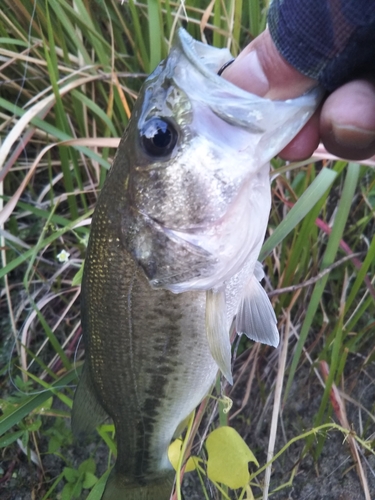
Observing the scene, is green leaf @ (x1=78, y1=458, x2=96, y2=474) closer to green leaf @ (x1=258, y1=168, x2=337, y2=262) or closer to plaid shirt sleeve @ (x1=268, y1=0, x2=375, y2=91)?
green leaf @ (x1=258, y1=168, x2=337, y2=262)

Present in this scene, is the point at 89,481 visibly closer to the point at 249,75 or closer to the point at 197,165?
the point at 197,165

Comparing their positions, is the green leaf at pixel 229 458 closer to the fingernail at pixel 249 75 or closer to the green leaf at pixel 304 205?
the green leaf at pixel 304 205

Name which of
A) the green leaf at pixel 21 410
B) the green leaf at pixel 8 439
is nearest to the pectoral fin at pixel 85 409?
the green leaf at pixel 21 410

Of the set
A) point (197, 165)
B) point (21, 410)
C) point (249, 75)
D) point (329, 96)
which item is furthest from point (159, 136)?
point (21, 410)

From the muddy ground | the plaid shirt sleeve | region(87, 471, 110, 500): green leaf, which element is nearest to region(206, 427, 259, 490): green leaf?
region(87, 471, 110, 500): green leaf

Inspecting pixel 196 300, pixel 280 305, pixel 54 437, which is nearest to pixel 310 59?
pixel 196 300

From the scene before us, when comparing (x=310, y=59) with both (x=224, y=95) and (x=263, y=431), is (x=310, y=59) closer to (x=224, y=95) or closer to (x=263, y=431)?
(x=224, y=95)
